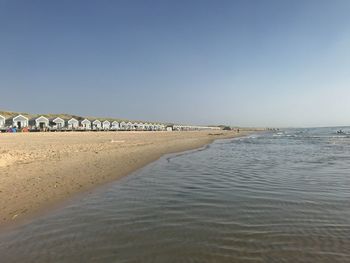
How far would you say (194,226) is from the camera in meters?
5.86

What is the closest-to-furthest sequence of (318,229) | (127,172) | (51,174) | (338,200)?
(318,229)
(338,200)
(51,174)
(127,172)

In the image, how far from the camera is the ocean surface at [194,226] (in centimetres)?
455

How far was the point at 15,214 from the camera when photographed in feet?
21.9

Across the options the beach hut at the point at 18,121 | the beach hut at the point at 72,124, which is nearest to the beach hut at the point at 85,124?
the beach hut at the point at 72,124

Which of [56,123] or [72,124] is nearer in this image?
[56,123]

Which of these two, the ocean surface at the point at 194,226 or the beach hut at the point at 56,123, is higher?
the beach hut at the point at 56,123

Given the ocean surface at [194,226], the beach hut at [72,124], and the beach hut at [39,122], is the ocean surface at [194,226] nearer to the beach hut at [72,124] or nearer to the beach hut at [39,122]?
the beach hut at [39,122]

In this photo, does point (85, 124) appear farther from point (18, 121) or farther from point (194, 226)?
point (194, 226)

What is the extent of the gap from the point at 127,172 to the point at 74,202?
17.1 ft

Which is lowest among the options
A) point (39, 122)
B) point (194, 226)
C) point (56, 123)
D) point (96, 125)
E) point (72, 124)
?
point (194, 226)

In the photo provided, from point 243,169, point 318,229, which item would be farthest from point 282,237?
point 243,169

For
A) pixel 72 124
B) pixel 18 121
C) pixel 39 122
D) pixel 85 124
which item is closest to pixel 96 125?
pixel 85 124

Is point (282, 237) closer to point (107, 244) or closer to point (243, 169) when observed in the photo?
point (107, 244)

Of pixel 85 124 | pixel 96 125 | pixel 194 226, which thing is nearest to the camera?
pixel 194 226
